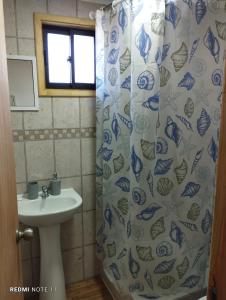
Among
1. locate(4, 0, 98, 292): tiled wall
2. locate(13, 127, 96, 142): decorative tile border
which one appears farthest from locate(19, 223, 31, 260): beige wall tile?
locate(13, 127, 96, 142): decorative tile border

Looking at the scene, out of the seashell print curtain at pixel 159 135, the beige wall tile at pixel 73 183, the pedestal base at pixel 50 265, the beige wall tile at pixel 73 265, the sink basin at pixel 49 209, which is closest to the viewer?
the seashell print curtain at pixel 159 135

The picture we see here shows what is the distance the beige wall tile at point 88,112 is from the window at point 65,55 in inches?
2.2

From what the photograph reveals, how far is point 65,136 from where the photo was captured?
77.5 inches

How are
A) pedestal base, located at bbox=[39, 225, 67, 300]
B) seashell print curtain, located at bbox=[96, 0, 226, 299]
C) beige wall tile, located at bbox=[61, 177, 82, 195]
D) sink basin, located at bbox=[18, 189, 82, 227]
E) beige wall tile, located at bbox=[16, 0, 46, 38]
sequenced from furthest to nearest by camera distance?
beige wall tile, located at bbox=[61, 177, 82, 195] < pedestal base, located at bbox=[39, 225, 67, 300] < beige wall tile, located at bbox=[16, 0, 46, 38] < sink basin, located at bbox=[18, 189, 82, 227] < seashell print curtain, located at bbox=[96, 0, 226, 299]

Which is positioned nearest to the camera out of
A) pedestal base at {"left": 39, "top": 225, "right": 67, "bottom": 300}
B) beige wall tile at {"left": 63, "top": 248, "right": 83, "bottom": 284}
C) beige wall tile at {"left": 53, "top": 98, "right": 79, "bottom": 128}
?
pedestal base at {"left": 39, "top": 225, "right": 67, "bottom": 300}

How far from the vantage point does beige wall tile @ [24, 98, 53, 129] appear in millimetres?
1840

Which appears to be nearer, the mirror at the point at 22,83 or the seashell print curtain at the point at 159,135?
the seashell print curtain at the point at 159,135

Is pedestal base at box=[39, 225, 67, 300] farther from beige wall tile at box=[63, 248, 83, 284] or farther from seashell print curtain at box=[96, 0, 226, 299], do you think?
seashell print curtain at box=[96, 0, 226, 299]

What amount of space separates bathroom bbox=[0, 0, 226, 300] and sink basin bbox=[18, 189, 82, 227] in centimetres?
14

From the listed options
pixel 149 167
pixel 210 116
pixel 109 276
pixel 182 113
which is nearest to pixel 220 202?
pixel 149 167

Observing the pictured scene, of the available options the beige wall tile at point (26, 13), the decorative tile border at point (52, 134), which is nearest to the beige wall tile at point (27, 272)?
the decorative tile border at point (52, 134)

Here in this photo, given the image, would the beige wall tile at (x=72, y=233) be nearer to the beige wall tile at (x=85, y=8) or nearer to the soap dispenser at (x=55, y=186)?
the soap dispenser at (x=55, y=186)

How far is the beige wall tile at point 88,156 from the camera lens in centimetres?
206

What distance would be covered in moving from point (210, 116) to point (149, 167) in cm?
55
